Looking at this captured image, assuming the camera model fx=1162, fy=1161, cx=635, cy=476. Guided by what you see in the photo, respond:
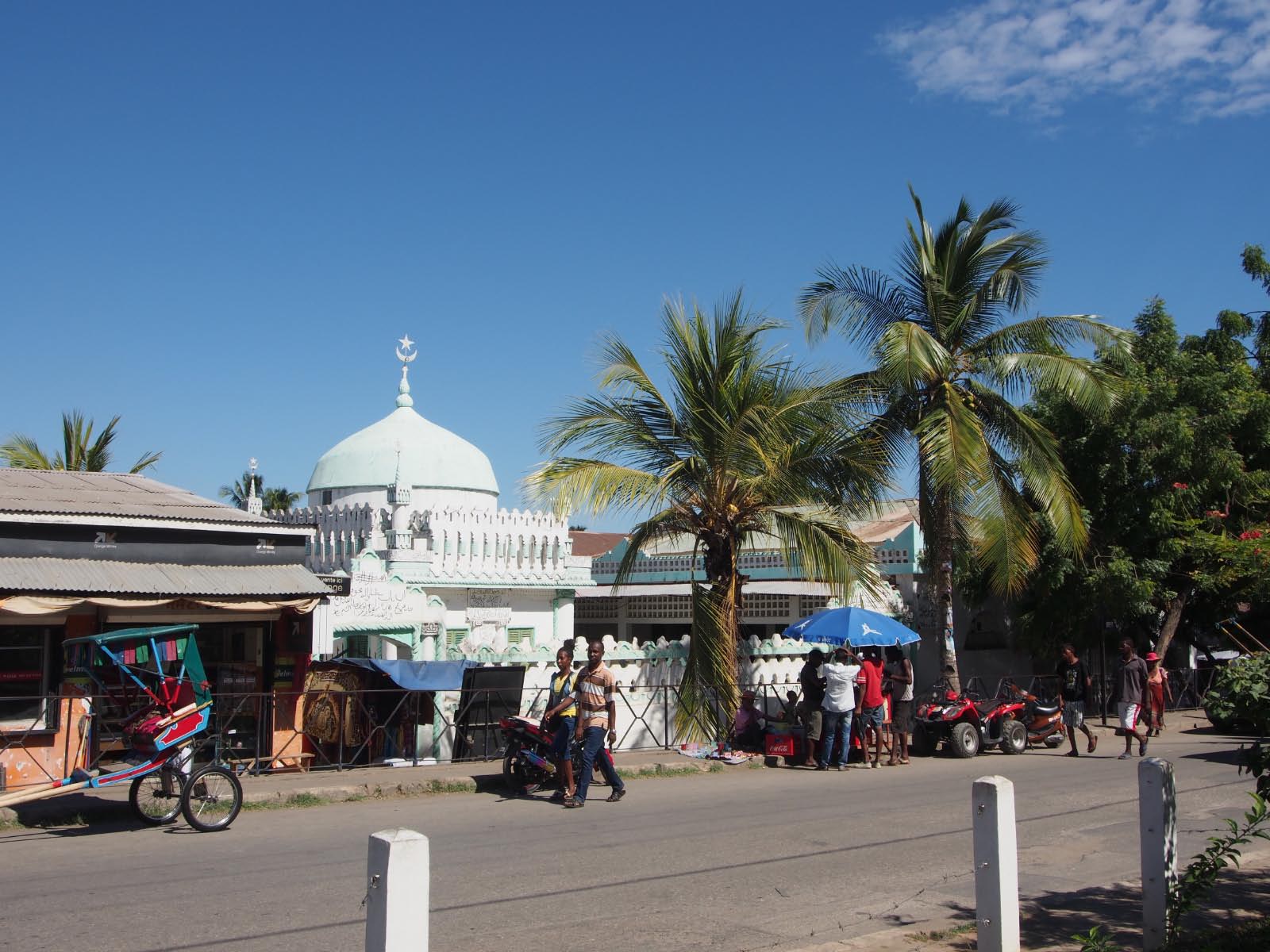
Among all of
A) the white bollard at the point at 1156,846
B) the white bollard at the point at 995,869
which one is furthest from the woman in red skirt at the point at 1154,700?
the white bollard at the point at 995,869

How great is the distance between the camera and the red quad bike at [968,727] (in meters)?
17.4

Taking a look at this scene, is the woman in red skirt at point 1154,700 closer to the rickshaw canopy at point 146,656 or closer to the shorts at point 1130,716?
the shorts at point 1130,716

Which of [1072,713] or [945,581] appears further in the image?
[945,581]

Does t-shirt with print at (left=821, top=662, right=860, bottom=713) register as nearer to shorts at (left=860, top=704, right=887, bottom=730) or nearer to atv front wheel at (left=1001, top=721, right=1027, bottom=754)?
shorts at (left=860, top=704, right=887, bottom=730)

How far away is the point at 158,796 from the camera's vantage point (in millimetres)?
10875

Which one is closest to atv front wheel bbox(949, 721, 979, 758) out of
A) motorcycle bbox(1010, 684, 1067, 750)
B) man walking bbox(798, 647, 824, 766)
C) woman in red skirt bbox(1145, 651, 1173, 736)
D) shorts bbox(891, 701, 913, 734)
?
shorts bbox(891, 701, 913, 734)

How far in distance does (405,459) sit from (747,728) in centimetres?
1276

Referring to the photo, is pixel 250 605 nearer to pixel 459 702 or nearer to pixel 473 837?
pixel 459 702

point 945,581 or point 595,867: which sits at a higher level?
point 945,581

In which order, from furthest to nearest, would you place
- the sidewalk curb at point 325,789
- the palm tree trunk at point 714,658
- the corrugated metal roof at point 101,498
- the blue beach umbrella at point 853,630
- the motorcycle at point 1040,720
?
1. the motorcycle at point 1040,720
2. the blue beach umbrella at point 853,630
3. the palm tree trunk at point 714,658
4. the corrugated metal roof at point 101,498
5. the sidewalk curb at point 325,789

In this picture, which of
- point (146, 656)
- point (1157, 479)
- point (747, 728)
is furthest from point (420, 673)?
point (1157, 479)

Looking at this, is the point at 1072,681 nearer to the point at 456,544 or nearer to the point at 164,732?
the point at 456,544

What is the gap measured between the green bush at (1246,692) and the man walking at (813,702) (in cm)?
899

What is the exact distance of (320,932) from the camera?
702cm
